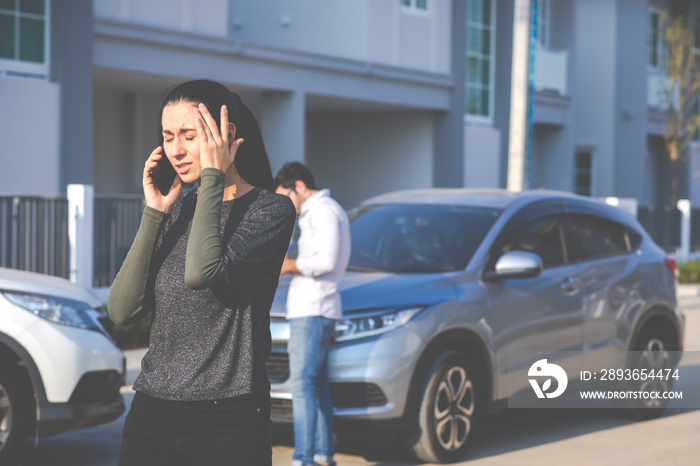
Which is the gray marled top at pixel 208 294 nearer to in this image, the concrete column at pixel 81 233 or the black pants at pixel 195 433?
the black pants at pixel 195 433

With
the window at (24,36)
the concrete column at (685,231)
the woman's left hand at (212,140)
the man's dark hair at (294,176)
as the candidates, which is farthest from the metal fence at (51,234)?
the concrete column at (685,231)

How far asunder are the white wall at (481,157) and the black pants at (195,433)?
17.8 m

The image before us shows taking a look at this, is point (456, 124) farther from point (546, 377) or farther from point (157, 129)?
point (546, 377)

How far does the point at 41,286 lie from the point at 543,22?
20.2 m

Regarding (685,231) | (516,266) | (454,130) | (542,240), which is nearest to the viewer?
(516,266)

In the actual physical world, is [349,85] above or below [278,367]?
above

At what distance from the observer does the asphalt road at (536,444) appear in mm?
6789

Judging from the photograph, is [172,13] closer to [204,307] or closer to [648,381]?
[648,381]

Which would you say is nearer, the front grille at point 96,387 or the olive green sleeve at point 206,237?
the olive green sleeve at point 206,237

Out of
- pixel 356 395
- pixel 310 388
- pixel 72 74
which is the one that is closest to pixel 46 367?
pixel 310 388

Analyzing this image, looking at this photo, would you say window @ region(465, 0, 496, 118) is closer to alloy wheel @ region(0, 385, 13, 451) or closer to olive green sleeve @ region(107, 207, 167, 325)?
alloy wheel @ region(0, 385, 13, 451)

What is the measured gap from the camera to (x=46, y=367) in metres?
6.15

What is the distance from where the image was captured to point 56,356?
6.18 m

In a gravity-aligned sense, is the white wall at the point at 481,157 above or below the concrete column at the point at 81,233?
above
